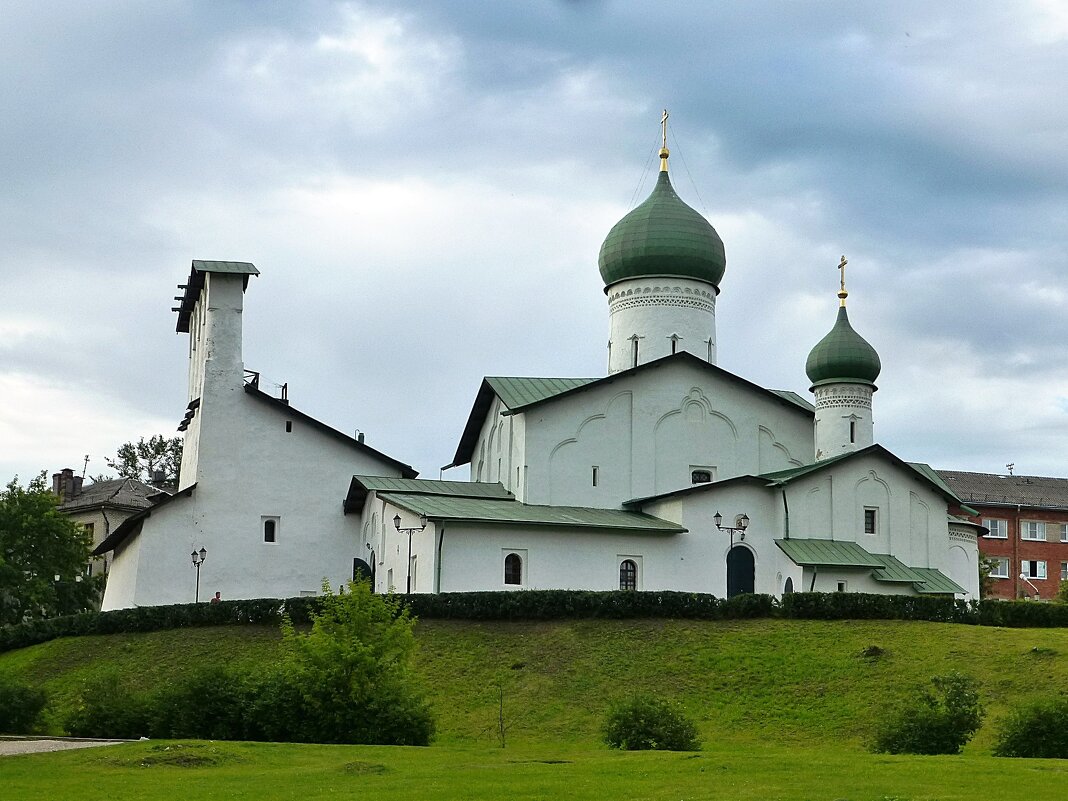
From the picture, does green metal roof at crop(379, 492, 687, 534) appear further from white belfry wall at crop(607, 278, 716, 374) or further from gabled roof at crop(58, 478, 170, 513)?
gabled roof at crop(58, 478, 170, 513)

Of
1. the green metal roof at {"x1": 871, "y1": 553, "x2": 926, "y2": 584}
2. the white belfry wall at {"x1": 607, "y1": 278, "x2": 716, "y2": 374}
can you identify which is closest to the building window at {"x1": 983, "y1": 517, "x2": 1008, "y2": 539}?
the white belfry wall at {"x1": 607, "y1": 278, "x2": 716, "y2": 374}

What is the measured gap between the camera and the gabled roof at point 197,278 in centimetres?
4256

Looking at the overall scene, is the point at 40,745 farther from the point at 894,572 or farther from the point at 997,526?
the point at 997,526

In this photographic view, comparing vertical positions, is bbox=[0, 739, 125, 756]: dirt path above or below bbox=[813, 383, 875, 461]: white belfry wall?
below

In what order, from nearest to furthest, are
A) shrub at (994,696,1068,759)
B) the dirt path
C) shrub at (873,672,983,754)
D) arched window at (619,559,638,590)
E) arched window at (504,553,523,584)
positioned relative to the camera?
1. shrub at (994,696,1068,759)
2. the dirt path
3. shrub at (873,672,983,754)
4. arched window at (504,553,523,584)
5. arched window at (619,559,638,590)

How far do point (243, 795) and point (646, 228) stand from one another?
3003 centimetres

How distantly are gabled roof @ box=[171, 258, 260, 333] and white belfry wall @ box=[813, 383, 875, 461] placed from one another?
1699cm

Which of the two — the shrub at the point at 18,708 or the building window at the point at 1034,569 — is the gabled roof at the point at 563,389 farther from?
the building window at the point at 1034,569

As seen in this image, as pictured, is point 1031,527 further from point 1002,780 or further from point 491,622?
point 1002,780

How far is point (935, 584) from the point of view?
3709 centimetres

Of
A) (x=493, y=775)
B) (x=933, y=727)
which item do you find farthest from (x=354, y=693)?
(x=933, y=727)

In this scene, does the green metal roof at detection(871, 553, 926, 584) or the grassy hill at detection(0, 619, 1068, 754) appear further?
the green metal roof at detection(871, 553, 926, 584)

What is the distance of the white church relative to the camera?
120 feet

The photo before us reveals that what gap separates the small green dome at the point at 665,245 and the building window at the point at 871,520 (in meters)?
9.43
